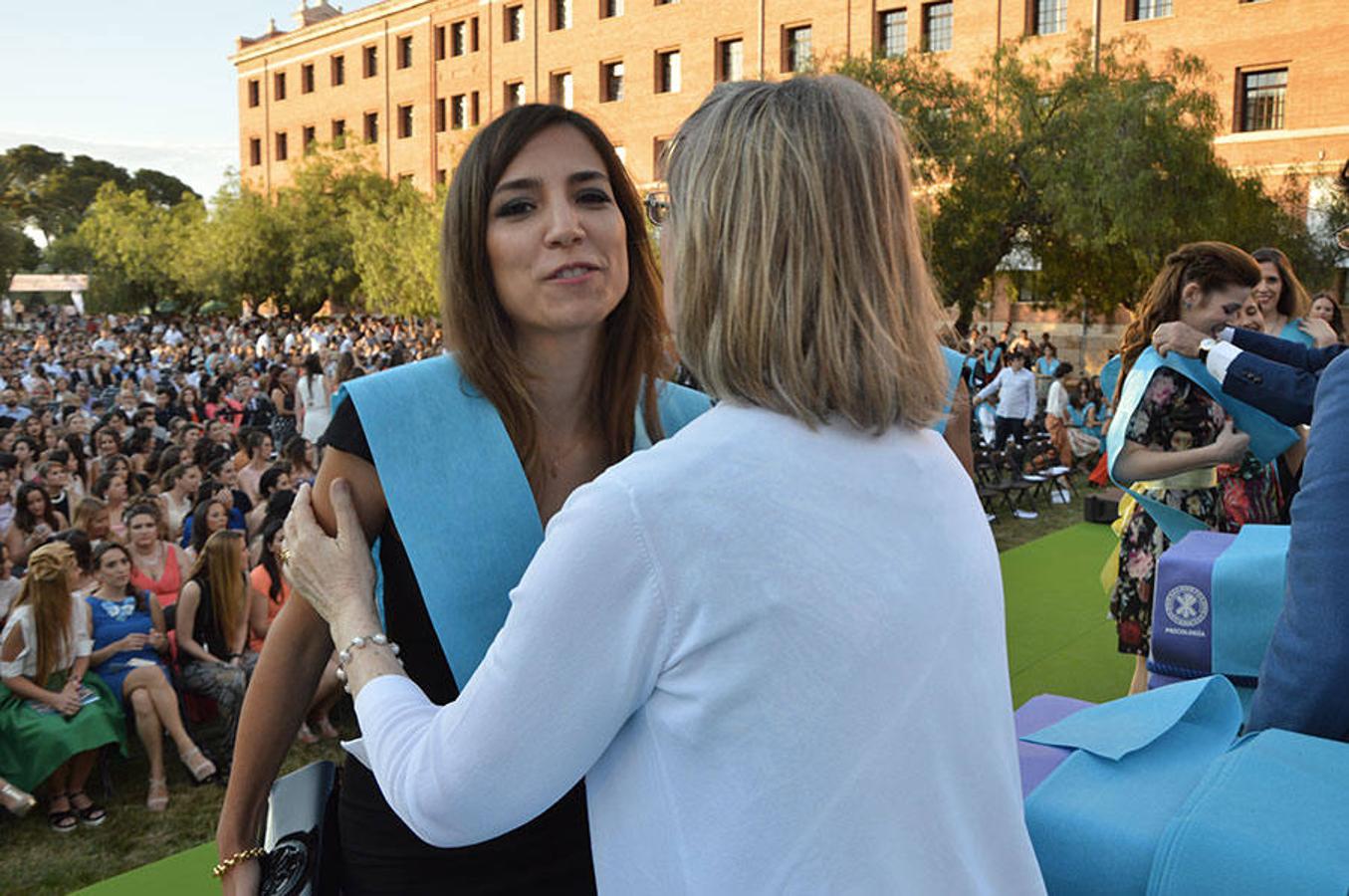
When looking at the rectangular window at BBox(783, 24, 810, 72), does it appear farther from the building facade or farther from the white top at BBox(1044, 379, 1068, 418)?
the white top at BBox(1044, 379, 1068, 418)

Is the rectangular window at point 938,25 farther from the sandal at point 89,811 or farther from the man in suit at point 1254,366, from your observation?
the sandal at point 89,811

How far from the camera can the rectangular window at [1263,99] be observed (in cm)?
2560

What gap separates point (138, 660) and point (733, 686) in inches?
216

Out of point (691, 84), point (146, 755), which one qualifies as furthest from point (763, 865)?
point (691, 84)

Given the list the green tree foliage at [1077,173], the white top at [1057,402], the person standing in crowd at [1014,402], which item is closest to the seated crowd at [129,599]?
the person standing in crowd at [1014,402]

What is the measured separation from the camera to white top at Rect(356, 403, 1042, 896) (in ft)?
3.10

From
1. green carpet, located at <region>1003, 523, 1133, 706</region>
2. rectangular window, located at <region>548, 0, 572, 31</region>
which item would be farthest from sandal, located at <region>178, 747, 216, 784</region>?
rectangular window, located at <region>548, 0, 572, 31</region>

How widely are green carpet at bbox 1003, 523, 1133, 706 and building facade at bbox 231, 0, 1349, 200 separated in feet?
27.9

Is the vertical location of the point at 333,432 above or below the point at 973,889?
above

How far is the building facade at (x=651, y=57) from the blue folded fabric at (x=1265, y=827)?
14265 mm

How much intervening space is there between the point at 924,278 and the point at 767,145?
0.23m

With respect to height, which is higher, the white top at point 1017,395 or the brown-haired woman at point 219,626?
the white top at point 1017,395

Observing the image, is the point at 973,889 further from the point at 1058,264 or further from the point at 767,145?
the point at 1058,264

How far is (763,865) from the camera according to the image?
97 cm
